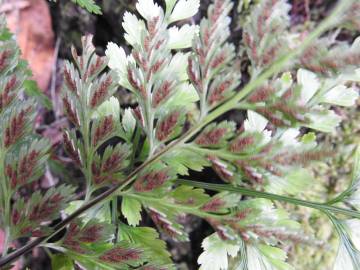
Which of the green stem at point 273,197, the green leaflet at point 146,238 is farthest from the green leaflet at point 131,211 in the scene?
the green stem at point 273,197

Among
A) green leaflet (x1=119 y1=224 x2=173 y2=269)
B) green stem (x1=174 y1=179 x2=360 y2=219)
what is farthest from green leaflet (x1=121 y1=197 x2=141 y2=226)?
green stem (x1=174 y1=179 x2=360 y2=219)

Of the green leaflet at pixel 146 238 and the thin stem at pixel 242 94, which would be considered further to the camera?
the green leaflet at pixel 146 238

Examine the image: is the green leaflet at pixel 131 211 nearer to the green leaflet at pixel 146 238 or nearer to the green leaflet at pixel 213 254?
the green leaflet at pixel 146 238

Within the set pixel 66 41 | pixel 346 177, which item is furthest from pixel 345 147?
pixel 66 41

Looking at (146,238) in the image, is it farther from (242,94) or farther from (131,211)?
(242,94)

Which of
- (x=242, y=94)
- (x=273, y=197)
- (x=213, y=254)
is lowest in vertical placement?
(x=213, y=254)

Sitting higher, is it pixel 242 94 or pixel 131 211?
pixel 242 94

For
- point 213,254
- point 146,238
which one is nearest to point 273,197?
point 213,254

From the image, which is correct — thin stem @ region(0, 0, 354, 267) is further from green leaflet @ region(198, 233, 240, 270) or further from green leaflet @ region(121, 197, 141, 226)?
green leaflet @ region(198, 233, 240, 270)

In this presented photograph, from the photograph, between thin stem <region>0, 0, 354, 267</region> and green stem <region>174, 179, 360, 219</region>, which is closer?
thin stem <region>0, 0, 354, 267</region>

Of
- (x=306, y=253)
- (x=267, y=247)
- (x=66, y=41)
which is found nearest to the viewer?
(x=267, y=247)

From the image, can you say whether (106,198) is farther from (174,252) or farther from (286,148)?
(174,252)
